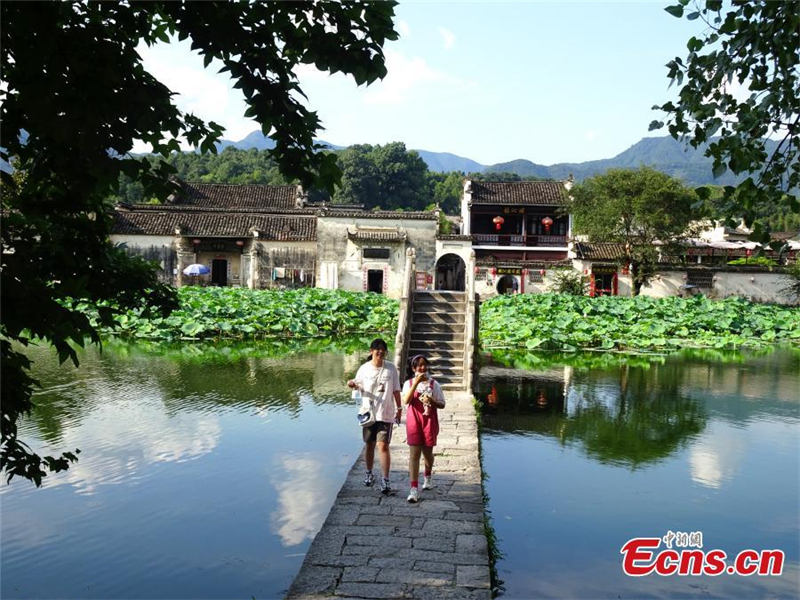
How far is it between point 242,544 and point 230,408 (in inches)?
209

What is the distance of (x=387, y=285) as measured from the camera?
33.0m

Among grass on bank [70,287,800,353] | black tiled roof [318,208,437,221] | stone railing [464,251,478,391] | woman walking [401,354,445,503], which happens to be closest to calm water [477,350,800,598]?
stone railing [464,251,478,391]

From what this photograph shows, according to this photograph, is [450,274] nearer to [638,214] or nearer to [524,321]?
[638,214]

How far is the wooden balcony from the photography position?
36.7 m

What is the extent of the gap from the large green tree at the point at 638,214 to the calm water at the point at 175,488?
20324 mm

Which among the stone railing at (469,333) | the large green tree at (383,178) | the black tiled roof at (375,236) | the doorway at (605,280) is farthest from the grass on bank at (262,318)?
the large green tree at (383,178)

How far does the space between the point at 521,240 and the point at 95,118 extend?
34.5m

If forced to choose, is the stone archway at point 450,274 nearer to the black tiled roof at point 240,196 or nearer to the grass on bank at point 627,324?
the black tiled roof at point 240,196

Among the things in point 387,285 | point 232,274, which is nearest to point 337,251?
point 387,285

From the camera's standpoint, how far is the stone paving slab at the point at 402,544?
4.74 m

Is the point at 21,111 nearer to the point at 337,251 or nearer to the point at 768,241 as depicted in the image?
the point at 768,241

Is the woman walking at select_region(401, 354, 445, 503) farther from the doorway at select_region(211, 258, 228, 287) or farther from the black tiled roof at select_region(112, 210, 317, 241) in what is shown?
the doorway at select_region(211, 258, 228, 287)

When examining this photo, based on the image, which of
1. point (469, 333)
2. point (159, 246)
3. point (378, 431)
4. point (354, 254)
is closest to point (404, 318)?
point (469, 333)

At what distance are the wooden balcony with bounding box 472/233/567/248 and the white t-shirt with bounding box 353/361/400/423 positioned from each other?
1191 inches
